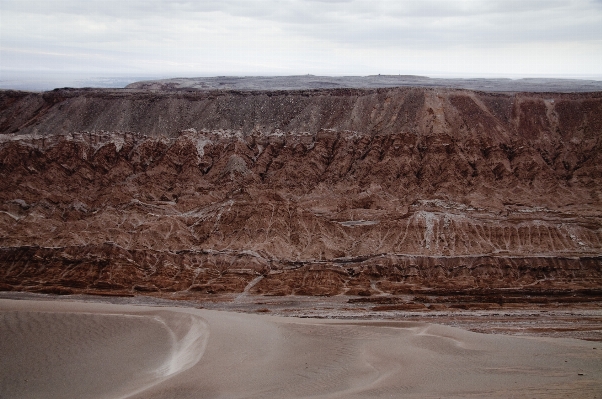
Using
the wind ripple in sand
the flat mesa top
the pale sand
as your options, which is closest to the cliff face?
the pale sand

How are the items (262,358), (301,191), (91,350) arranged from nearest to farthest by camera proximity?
1. (262,358)
2. (91,350)
3. (301,191)

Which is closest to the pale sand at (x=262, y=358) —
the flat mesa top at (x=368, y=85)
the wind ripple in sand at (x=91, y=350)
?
the wind ripple in sand at (x=91, y=350)

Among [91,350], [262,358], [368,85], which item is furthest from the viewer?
[368,85]

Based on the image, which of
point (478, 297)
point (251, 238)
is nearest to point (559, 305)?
point (478, 297)

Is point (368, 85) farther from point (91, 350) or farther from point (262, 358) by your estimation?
point (91, 350)

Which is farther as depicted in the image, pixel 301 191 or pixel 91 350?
pixel 301 191

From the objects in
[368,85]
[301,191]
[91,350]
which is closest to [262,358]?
[91,350]

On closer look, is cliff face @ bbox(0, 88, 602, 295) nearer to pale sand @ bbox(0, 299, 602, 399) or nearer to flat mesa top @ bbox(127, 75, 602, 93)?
pale sand @ bbox(0, 299, 602, 399)

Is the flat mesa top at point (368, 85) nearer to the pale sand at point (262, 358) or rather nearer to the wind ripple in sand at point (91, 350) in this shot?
the pale sand at point (262, 358)
